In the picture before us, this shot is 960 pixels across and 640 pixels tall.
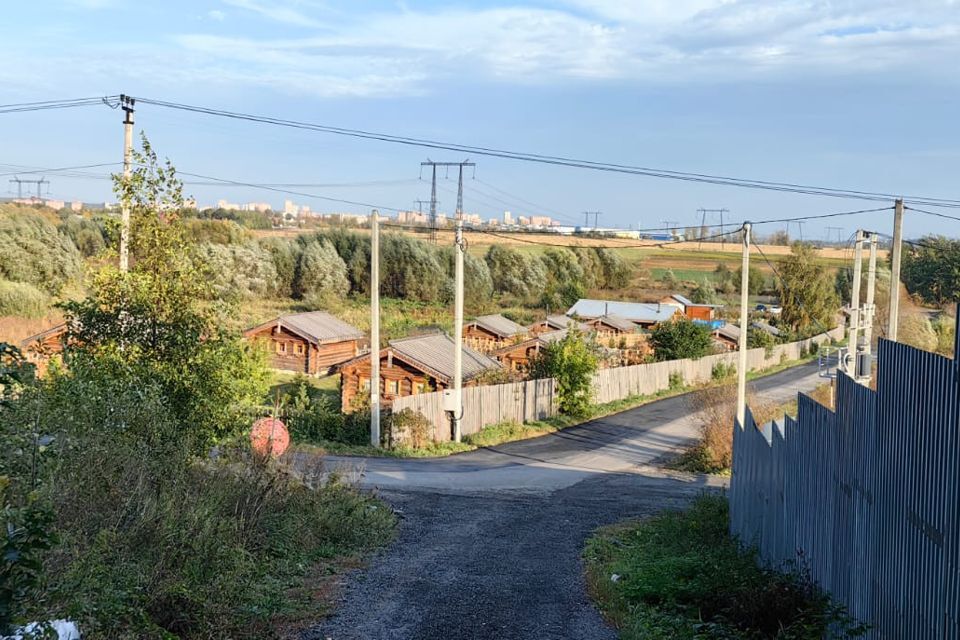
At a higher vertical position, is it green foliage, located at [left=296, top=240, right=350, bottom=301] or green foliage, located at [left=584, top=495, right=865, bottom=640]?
green foliage, located at [left=296, top=240, right=350, bottom=301]

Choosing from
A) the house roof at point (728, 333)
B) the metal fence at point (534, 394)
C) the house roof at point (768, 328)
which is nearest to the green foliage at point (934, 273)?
the house roof at point (768, 328)

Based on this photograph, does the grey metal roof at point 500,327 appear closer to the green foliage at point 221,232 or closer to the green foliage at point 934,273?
the green foliage at point 934,273

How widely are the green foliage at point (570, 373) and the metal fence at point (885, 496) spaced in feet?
86.5

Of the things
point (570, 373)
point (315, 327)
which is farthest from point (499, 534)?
point (315, 327)

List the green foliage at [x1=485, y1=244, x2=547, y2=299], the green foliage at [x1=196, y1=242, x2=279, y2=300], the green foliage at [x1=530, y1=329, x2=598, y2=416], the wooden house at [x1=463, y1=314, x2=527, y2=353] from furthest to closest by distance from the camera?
the green foliage at [x1=485, y1=244, x2=547, y2=299] → the green foliage at [x1=196, y1=242, x2=279, y2=300] → the wooden house at [x1=463, y1=314, x2=527, y2=353] → the green foliage at [x1=530, y1=329, x2=598, y2=416]

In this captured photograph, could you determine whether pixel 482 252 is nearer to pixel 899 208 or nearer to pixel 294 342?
pixel 294 342

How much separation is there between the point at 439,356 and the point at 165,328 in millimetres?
22628

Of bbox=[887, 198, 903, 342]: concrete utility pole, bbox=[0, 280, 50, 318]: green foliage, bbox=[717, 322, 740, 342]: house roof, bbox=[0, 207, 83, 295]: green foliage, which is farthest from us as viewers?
bbox=[717, 322, 740, 342]: house roof

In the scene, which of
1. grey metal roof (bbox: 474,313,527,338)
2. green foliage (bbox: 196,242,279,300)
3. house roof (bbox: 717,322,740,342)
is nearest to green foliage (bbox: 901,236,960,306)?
house roof (bbox: 717,322,740,342)

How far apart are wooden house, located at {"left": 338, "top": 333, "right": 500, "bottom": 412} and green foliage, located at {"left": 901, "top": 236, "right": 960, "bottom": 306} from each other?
37.4 metres

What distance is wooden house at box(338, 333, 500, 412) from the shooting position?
33.0 metres

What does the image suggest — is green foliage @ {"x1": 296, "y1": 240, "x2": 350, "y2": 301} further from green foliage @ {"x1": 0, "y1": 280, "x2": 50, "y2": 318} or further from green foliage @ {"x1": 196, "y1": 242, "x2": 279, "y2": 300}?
green foliage @ {"x1": 0, "y1": 280, "x2": 50, "y2": 318}

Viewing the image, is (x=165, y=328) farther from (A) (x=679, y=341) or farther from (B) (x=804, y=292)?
(B) (x=804, y=292)

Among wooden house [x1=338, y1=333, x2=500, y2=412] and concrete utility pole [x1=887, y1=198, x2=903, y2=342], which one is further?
wooden house [x1=338, y1=333, x2=500, y2=412]
